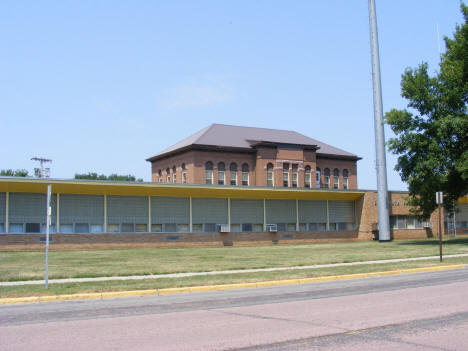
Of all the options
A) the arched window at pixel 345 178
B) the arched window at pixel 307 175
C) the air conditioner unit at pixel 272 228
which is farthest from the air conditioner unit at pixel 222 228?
the arched window at pixel 345 178

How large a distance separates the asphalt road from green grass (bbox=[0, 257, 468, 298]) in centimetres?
143

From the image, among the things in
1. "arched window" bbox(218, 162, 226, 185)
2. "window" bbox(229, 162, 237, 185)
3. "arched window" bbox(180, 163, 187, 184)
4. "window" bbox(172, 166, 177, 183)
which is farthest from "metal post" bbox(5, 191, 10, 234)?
"window" bbox(172, 166, 177, 183)

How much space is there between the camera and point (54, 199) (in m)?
36.8

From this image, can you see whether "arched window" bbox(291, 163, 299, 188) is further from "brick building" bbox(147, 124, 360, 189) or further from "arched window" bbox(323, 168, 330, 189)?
"arched window" bbox(323, 168, 330, 189)

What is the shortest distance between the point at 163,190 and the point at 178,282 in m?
23.8

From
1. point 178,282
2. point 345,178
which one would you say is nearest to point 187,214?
point 178,282

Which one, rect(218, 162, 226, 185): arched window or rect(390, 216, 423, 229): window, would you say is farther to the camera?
rect(218, 162, 226, 185): arched window

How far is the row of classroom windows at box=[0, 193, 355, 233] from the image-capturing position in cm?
3588

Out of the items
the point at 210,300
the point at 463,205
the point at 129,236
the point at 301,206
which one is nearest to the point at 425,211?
the point at 301,206

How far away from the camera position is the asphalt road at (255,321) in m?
7.53

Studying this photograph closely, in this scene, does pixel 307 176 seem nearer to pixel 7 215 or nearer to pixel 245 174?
pixel 245 174

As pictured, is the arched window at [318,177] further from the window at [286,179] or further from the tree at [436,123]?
the tree at [436,123]

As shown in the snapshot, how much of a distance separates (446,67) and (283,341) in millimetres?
33698

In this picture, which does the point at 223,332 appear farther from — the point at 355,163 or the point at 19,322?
the point at 355,163
